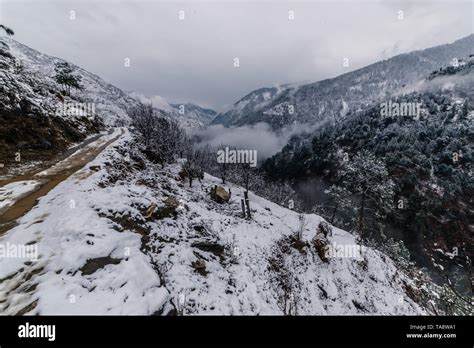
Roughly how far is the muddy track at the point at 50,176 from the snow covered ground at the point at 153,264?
65 centimetres

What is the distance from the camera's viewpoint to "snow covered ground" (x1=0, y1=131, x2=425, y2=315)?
26.5 feet

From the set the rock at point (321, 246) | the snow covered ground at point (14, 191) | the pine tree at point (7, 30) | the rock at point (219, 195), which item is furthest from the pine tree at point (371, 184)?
the pine tree at point (7, 30)

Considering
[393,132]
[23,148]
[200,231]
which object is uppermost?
[393,132]

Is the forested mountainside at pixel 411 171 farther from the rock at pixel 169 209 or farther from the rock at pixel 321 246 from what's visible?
the rock at pixel 169 209

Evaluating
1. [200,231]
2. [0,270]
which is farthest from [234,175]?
[0,270]

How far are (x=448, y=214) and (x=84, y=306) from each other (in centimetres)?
10775

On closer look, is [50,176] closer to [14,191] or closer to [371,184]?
[14,191]

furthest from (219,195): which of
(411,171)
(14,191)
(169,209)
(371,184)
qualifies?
(411,171)

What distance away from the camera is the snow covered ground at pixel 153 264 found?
807 centimetres

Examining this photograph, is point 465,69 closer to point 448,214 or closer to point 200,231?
point 448,214

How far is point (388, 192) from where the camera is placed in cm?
3681

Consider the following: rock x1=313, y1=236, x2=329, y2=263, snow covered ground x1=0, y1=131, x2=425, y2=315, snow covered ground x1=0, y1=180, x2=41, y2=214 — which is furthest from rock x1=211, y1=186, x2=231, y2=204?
snow covered ground x1=0, y1=180, x2=41, y2=214

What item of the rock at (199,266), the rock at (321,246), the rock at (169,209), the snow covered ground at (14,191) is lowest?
the rock at (321,246)

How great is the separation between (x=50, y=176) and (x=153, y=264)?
1414 centimetres
